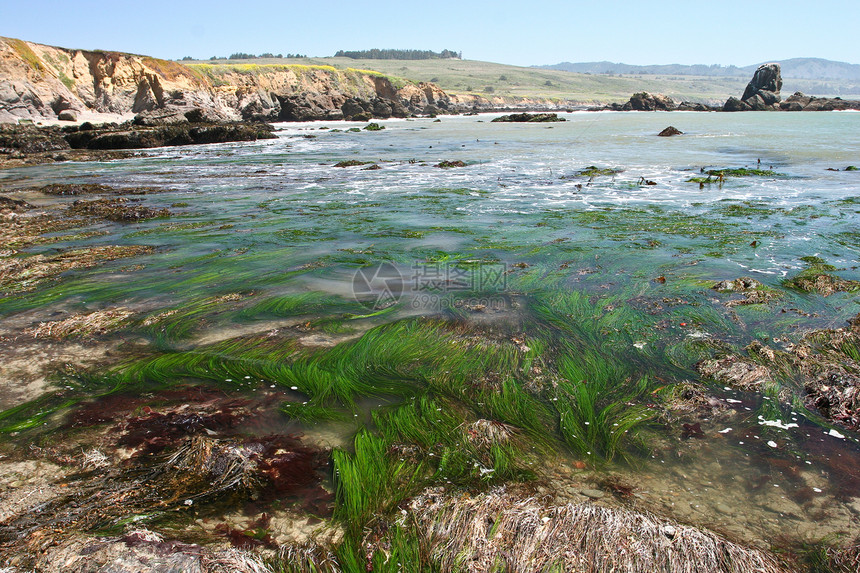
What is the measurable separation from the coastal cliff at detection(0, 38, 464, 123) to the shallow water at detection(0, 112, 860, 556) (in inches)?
903

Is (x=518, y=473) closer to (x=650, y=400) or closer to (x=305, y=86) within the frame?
(x=650, y=400)

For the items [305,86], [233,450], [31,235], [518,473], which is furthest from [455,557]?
[305,86]

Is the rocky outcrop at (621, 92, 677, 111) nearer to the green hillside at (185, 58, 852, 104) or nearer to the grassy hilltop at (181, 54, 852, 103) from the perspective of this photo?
the grassy hilltop at (181, 54, 852, 103)

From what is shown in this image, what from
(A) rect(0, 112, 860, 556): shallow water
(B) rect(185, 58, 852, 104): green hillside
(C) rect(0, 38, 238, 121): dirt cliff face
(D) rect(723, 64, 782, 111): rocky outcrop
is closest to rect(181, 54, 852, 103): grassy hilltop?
(B) rect(185, 58, 852, 104): green hillside

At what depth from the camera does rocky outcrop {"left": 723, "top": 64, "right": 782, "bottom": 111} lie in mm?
62469

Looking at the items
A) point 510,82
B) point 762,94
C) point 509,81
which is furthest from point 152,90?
point 509,81

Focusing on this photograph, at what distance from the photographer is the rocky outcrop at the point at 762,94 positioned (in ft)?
205

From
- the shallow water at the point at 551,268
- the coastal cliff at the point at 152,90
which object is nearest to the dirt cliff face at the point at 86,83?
the coastal cliff at the point at 152,90

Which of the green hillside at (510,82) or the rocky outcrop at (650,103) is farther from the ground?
the green hillside at (510,82)

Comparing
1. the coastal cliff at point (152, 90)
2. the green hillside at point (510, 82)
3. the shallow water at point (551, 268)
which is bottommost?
the shallow water at point (551, 268)

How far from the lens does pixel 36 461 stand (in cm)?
253

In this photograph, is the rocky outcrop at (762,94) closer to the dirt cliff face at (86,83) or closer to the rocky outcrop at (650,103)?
the rocky outcrop at (650,103)

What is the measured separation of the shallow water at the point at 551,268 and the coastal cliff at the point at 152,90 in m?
22.9

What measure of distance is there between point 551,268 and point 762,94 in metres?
77.6
